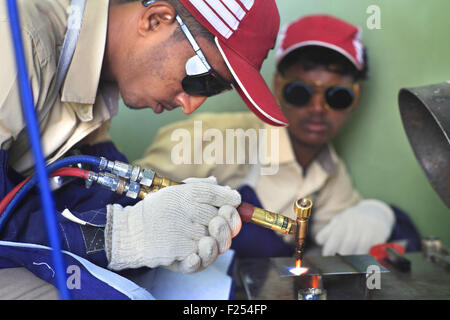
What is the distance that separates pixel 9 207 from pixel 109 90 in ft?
1.07

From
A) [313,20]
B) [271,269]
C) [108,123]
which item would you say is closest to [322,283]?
[271,269]

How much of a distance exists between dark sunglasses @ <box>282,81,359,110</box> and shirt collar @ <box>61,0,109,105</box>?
71 cm

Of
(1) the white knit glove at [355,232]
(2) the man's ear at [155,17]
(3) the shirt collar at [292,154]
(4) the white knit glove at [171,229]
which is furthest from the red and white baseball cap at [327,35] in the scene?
(4) the white knit glove at [171,229]

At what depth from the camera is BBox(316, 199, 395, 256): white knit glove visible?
1531mm

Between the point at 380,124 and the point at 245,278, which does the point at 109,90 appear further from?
the point at 380,124

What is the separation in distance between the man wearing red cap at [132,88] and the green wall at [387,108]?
8.1 inches

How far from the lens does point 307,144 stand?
64.9 inches

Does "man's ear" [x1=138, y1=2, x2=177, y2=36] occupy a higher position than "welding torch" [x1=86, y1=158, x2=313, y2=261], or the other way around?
"man's ear" [x1=138, y1=2, x2=177, y2=36]

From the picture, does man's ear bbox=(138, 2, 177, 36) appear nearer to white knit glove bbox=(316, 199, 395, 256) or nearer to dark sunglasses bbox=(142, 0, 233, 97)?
dark sunglasses bbox=(142, 0, 233, 97)

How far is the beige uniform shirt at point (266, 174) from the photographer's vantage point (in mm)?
1382

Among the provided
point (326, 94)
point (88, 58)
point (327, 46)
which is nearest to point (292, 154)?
point (326, 94)

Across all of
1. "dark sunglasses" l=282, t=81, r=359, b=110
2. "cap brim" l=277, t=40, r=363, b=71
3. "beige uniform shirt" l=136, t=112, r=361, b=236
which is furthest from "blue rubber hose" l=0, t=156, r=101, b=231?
"cap brim" l=277, t=40, r=363, b=71

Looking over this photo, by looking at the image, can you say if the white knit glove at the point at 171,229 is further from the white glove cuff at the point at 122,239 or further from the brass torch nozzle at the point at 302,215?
the brass torch nozzle at the point at 302,215
